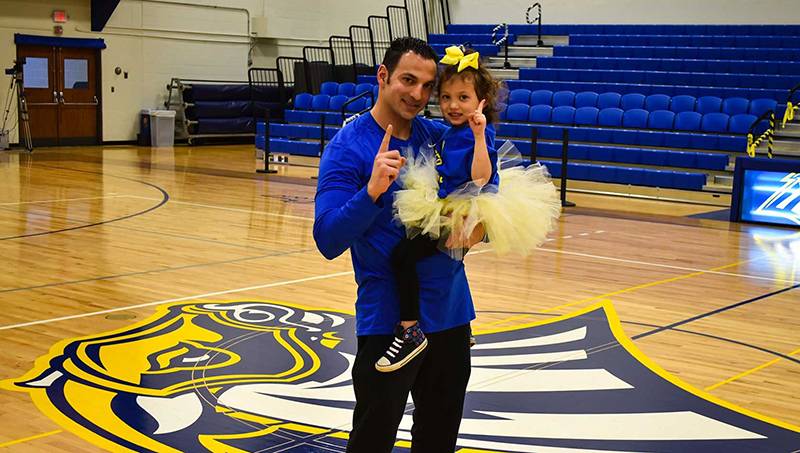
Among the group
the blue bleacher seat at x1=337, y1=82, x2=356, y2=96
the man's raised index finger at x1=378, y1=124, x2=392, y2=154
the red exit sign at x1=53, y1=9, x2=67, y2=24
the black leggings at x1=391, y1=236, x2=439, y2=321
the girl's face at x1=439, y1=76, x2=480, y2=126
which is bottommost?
the black leggings at x1=391, y1=236, x2=439, y2=321

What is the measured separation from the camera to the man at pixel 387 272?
2.50 m

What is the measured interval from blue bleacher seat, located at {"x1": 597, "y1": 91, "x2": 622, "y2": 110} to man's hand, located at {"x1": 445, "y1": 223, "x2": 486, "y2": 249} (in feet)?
45.6

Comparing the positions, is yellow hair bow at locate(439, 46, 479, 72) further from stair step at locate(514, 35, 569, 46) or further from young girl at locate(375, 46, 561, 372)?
stair step at locate(514, 35, 569, 46)

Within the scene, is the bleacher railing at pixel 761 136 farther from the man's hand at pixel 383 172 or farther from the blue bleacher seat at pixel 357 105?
the man's hand at pixel 383 172

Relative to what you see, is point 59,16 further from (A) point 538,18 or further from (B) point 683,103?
(B) point 683,103

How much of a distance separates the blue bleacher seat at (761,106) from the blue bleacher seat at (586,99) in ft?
8.42

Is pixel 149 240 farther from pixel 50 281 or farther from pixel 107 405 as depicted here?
pixel 107 405

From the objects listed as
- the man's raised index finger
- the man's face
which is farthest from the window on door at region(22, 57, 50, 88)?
the man's raised index finger

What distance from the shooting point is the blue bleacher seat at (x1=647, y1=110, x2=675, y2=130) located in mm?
15141

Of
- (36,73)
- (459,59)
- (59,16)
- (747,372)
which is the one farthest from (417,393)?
(59,16)

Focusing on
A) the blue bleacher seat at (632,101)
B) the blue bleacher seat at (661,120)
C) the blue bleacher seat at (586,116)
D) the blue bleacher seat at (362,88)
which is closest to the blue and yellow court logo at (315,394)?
the blue bleacher seat at (661,120)

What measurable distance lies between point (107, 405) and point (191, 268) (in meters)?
3.50

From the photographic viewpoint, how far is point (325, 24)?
2475 cm

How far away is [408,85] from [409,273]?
1.58ft
